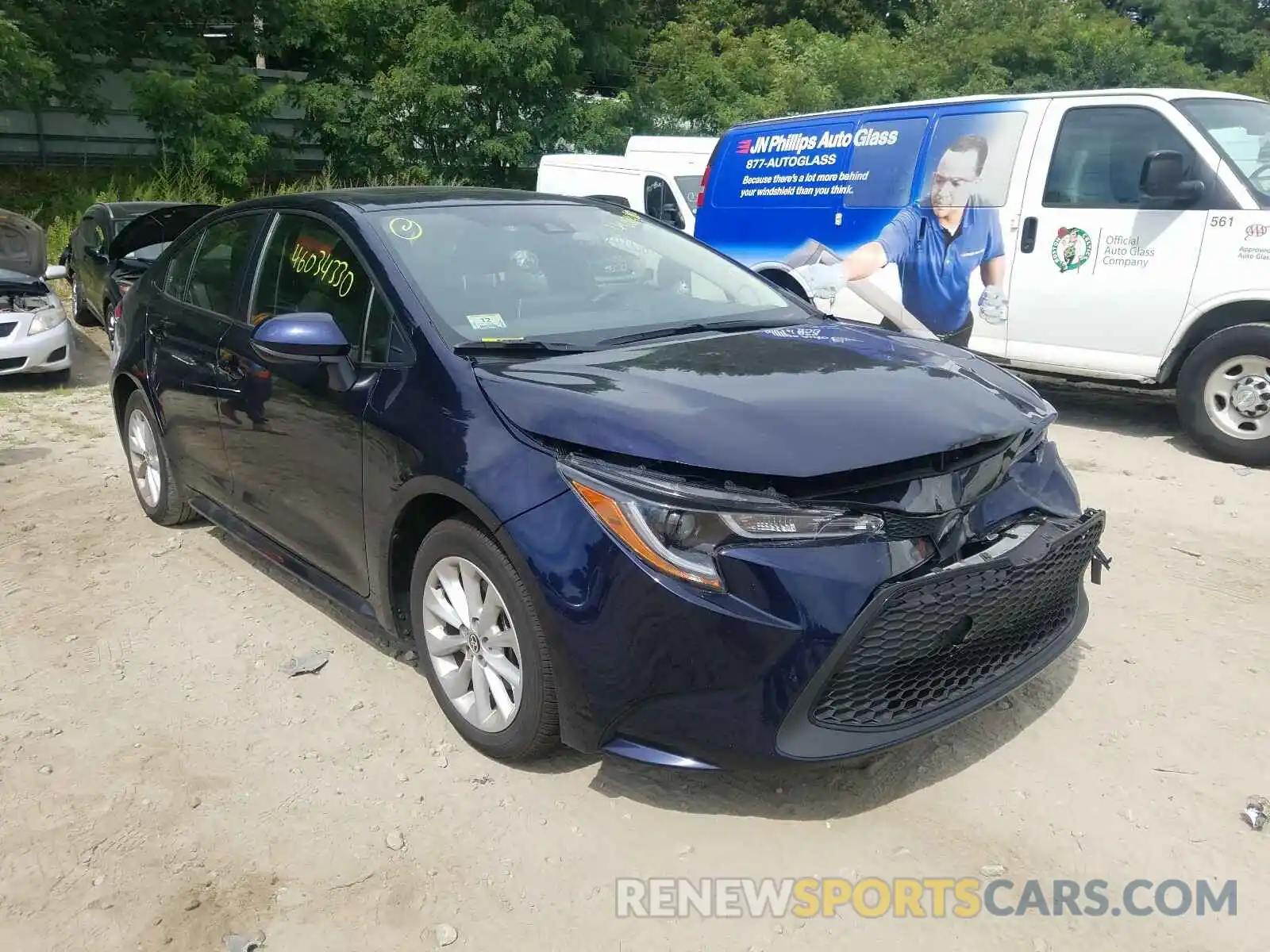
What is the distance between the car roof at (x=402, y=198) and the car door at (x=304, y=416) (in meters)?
0.08

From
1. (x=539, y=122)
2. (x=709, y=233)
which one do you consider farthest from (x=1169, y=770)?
(x=539, y=122)

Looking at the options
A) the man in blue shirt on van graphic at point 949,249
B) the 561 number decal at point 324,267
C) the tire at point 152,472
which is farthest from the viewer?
the man in blue shirt on van graphic at point 949,249

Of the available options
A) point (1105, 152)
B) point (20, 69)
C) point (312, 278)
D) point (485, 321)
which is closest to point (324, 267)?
point (312, 278)

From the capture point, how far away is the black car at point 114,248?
10.0 m

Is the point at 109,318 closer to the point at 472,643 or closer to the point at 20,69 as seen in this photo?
the point at 20,69

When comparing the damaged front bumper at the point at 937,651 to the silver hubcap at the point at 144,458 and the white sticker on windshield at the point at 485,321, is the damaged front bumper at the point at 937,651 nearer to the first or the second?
the white sticker on windshield at the point at 485,321

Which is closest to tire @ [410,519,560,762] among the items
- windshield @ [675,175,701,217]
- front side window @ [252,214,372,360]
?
front side window @ [252,214,372,360]

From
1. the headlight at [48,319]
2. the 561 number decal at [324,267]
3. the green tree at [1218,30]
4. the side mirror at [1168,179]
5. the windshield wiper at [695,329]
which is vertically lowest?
the headlight at [48,319]

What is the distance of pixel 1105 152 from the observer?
670 centimetres

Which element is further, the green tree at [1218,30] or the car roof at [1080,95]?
the green tree at [1218,30]

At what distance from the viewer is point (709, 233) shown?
8.95m

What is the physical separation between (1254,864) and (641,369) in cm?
205

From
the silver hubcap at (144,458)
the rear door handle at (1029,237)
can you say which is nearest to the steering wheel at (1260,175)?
the rear door handle at (1029,237)

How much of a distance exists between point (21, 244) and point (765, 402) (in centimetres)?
740
